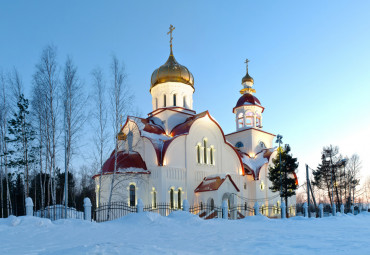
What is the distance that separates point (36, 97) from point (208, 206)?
12656 mm

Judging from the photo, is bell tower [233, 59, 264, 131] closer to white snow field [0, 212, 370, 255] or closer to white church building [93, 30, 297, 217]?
white church building [93, 30, 297, 217]

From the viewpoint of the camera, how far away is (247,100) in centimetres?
3400

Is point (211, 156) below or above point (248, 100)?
below

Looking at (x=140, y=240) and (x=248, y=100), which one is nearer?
(x=140, y=240)

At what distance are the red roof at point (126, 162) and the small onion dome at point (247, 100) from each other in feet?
47.4

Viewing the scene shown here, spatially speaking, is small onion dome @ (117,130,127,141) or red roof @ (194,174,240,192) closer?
red roof @ (194,174,240,192)

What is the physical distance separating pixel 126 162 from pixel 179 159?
3.71m

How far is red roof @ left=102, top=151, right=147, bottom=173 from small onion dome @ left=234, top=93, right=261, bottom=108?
1444cm

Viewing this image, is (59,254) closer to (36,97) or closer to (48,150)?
(48,150)

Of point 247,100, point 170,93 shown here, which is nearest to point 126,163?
point 170,93

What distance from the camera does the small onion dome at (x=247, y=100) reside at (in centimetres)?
3391

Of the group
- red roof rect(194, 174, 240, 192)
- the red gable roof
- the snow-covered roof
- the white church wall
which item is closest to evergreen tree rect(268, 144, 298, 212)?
the snow-covered roof

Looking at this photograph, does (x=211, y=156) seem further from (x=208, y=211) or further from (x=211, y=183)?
(x=208, y=211)

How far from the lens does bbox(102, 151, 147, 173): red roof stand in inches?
876
